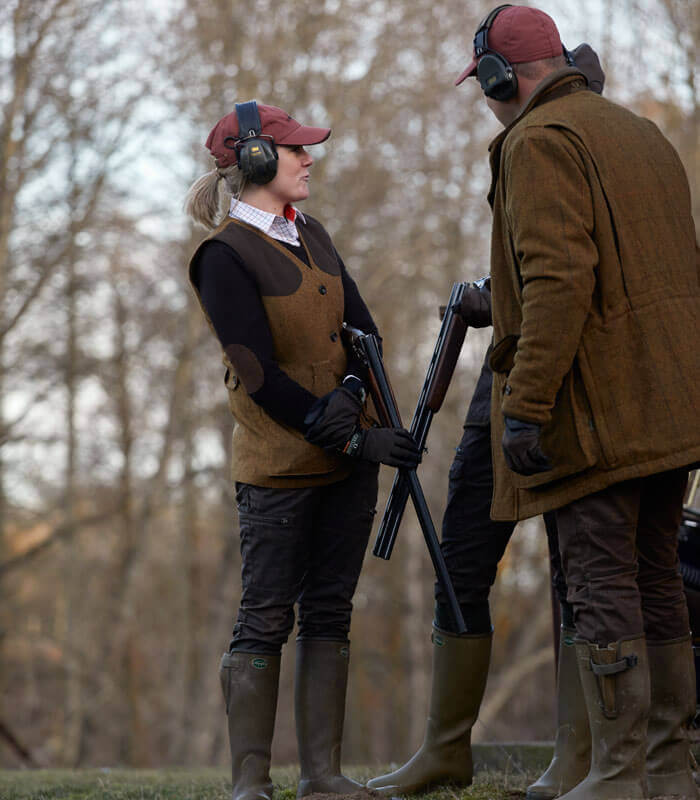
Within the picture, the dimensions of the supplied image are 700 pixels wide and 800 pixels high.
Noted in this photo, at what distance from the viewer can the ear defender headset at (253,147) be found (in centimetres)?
380

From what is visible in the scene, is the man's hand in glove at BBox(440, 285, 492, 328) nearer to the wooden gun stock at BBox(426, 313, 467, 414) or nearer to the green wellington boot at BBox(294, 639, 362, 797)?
the wooden gun stock at BBox(426, 313, 467, 414)

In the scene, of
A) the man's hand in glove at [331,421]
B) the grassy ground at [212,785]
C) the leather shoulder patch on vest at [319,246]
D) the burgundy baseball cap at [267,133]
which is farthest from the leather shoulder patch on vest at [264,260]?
the grassy ground at [212,785]

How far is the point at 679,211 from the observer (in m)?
3.27

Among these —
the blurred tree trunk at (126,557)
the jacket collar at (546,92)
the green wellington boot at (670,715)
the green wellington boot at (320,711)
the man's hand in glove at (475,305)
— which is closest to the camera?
the jacket collar at (546,92)

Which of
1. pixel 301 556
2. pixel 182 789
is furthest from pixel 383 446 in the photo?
pixel 182 789

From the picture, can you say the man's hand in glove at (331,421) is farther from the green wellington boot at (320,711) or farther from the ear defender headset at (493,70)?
the ear defender headset at (493,70)

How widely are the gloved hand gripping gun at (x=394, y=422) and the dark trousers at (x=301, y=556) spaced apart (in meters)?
0.16

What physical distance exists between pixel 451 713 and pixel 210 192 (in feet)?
6.52

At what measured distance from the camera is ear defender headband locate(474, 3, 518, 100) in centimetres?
336

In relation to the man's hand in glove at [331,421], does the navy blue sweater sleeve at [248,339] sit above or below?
above

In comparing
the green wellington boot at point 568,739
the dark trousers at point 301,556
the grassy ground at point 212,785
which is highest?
the dark trousers at point 301,556

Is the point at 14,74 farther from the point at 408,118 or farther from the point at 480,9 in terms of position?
the point at 480,9

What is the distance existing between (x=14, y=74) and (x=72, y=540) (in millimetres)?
7917

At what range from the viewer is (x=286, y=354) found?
3.81m
